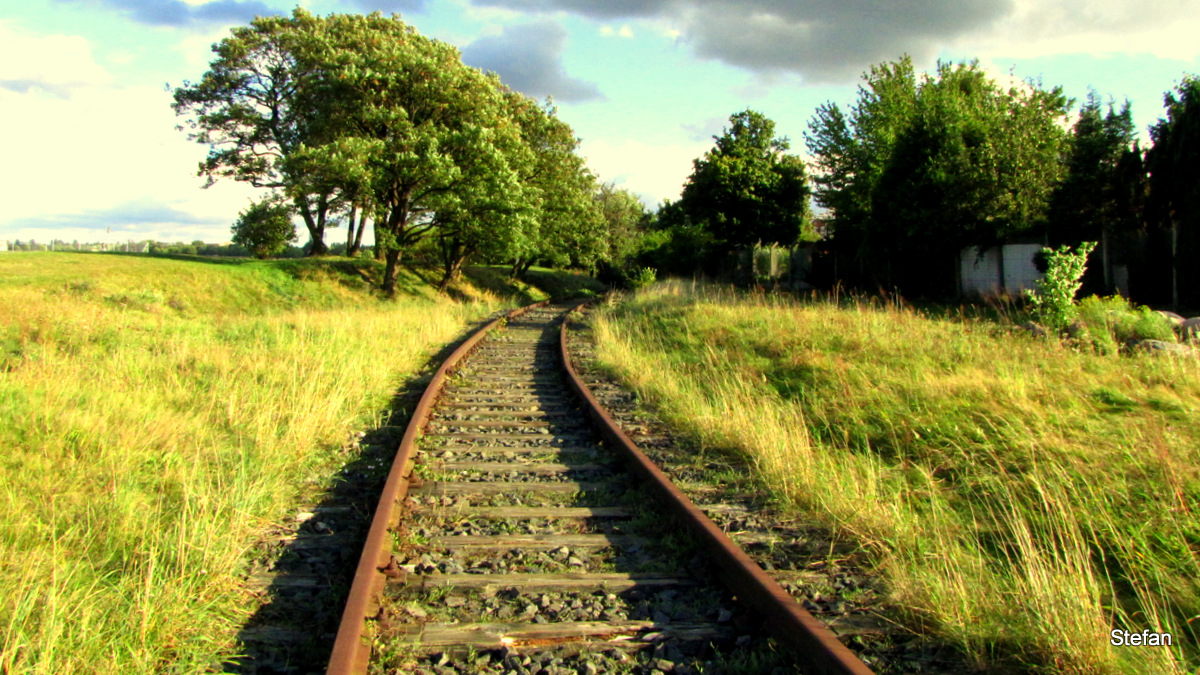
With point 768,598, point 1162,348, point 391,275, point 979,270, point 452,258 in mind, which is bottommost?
point 768,598

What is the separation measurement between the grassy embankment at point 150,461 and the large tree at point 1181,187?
48.4 ft

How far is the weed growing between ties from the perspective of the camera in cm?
295

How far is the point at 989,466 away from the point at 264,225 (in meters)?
27.5

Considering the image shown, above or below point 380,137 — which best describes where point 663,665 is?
below

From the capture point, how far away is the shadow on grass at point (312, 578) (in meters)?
2.98

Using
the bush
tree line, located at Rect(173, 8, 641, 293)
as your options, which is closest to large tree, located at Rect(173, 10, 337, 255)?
tree line, located at Rect(173, 8, 641, 293)

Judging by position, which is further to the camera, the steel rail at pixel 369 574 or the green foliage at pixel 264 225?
the green foliage at pixel 264 225

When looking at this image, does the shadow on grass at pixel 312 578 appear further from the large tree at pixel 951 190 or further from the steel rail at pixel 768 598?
the large tree at pixel 951 190

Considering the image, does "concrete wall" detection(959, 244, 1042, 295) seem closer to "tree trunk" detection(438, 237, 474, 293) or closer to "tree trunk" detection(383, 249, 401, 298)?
"tree trunk" detection(383, 249, 401, 298)

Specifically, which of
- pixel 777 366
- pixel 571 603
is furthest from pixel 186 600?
pixel 777 366

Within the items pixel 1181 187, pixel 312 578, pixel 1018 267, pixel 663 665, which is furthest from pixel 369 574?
pixel 1018 267

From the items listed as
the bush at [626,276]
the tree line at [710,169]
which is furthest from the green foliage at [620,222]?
the tree line at [710,169]

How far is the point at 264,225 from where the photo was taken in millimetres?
27688

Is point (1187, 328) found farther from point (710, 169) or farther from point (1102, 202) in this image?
point (710, 169)
